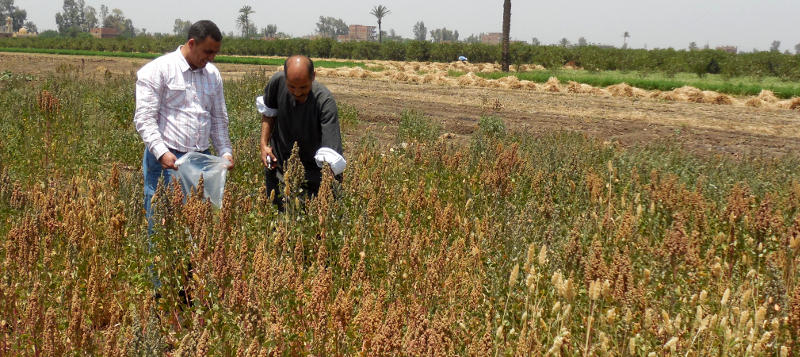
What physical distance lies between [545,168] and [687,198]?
1.57 m

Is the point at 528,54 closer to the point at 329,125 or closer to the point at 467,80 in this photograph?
the point at 467,80

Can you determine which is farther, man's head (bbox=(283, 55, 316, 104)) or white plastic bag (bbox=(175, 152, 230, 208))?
man's head (bbox=(283, 55, 316, 104))

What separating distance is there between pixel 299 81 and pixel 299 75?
43mm

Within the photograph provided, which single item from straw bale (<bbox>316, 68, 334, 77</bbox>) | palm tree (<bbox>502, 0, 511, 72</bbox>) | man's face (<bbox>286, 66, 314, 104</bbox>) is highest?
palm tree (<bbox>502, 0, 511, 72</bbox>)

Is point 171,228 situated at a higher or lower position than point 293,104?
lower

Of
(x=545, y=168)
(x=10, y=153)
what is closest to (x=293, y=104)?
(x=545, y=168)

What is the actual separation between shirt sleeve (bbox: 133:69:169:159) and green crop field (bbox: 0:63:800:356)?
1.36 ft

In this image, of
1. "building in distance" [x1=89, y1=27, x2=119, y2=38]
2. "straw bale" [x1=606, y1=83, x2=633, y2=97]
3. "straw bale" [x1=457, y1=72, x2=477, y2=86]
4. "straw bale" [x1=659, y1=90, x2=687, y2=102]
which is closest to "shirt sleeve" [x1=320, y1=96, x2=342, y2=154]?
"straw bale" [x1=659, y1=90, x2=687, y2=102]

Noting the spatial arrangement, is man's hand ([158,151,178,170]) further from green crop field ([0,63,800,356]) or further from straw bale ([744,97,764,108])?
straw bale ([744,97,764,108])

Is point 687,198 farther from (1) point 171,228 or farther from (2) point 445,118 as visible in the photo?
(2) point 445,118

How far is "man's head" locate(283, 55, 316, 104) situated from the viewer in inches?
156

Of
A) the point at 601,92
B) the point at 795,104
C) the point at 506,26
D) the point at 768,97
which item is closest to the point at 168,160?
the point at 795,104

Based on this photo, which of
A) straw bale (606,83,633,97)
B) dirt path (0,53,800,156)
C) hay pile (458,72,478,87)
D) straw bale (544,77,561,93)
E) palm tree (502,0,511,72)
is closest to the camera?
dirt path (0,53,800,156)

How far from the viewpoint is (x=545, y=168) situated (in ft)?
20.4
